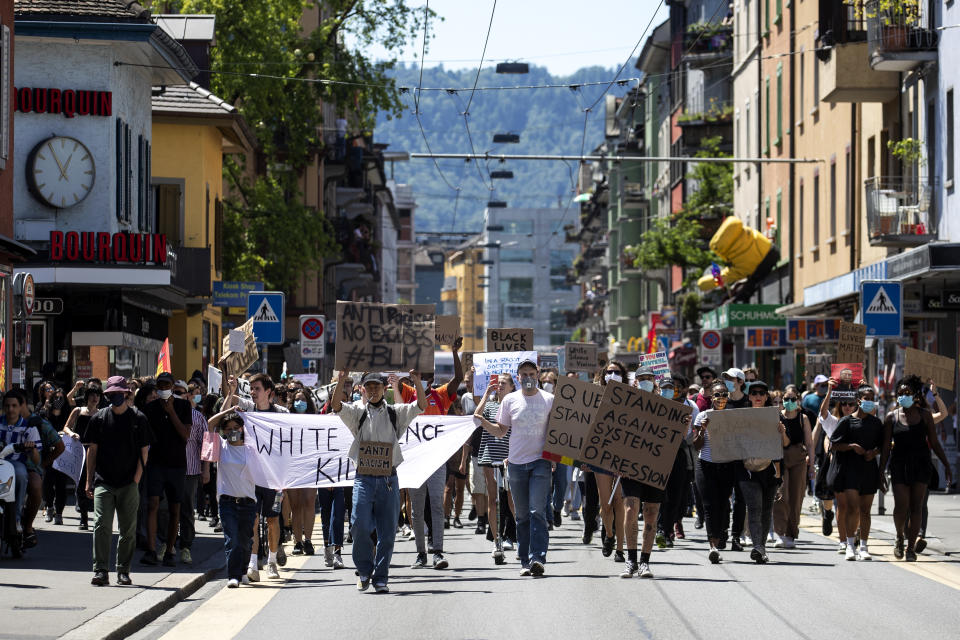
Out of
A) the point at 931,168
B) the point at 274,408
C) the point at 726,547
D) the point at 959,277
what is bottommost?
the point at 726,547

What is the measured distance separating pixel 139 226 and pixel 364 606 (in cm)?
1952

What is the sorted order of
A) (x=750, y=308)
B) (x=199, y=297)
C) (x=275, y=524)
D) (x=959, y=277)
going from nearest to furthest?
(x=275, y=524) → (x=959, y=277) → (x=199, y=297) → (x=750, y=308)

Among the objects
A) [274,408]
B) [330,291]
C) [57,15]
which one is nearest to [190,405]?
[274,408]

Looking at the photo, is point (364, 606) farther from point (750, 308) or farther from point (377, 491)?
point (750, 308)

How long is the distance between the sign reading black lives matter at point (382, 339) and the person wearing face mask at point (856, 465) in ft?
14.7

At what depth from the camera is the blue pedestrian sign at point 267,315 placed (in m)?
26.9

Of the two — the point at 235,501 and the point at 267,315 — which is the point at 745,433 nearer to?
the point at 235,501

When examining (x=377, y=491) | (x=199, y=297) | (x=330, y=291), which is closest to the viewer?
(x=377, y=491)

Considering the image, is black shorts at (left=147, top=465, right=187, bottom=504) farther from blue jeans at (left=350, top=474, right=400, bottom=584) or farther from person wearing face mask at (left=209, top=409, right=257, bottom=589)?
blue jeans at (left=350, top=474, right=400, bottom=584)

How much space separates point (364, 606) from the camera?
1373cm

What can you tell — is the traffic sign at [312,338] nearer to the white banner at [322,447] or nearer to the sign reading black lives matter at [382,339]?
the sign reading black lives matter at [382,339]

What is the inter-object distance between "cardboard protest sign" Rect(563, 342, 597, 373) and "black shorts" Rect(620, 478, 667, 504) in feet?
37.9

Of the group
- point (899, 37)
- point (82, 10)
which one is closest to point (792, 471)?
point (899, 37)

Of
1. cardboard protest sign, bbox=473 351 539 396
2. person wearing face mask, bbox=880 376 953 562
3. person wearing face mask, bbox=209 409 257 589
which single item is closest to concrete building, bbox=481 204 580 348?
cardboard protest sign, bbox=473 351 539 396
